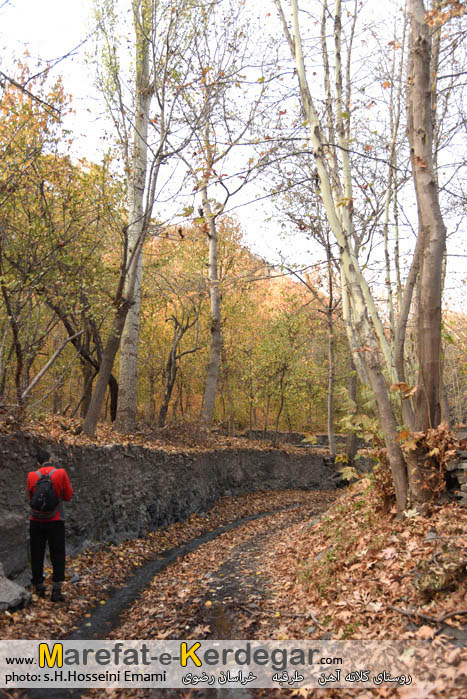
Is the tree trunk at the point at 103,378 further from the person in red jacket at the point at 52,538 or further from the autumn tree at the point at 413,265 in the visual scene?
the autumn tree at the point at 413,265

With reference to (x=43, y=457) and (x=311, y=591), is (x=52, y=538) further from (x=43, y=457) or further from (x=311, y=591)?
(x=311, y=591)

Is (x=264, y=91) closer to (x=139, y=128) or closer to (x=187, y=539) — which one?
(x=139, y=128)

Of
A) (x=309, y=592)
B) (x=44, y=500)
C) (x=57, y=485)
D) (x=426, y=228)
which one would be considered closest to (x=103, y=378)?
(x=57, y=485)

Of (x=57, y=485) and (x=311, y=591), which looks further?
(x=57, y=485)

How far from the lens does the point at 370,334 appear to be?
7.22 metres

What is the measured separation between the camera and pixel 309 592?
6.29 meters

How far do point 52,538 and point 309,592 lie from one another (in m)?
3.64

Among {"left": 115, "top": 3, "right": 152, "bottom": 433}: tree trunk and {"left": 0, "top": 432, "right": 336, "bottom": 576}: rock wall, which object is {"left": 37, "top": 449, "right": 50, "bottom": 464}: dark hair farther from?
{"left": 115, "top": 3, "right": 152, "bottom": 433}: tree trunk

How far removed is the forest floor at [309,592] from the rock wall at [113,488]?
0.66m

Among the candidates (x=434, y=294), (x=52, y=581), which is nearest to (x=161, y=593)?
(x=52, y=581)

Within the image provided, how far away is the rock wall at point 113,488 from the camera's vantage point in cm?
737

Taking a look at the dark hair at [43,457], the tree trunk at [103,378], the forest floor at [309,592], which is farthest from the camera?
the tree trunk at [103,378]

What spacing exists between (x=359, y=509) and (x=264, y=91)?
8.02 meters

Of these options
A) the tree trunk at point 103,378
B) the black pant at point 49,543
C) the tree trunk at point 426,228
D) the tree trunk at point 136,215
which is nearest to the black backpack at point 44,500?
the black pant at point 49,543
